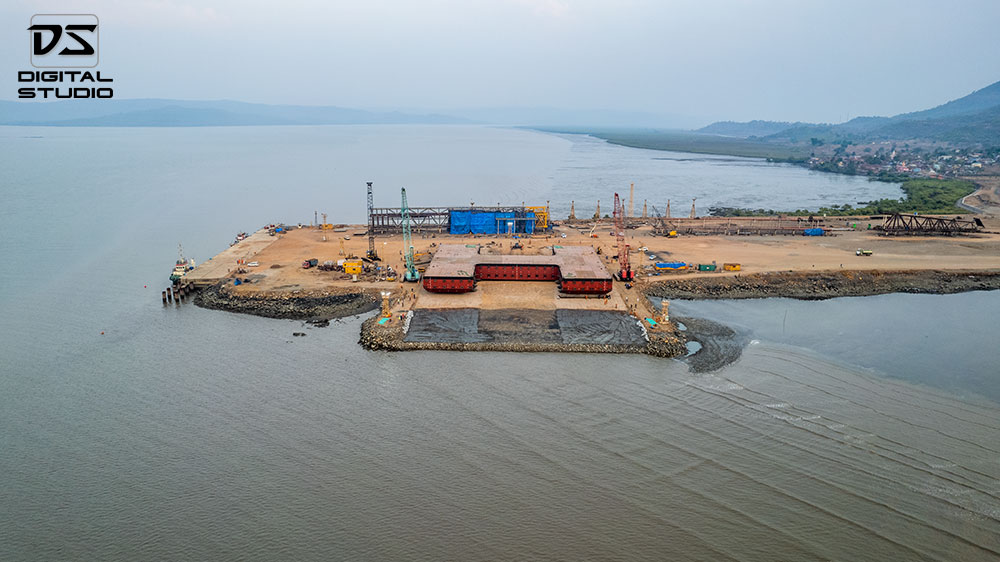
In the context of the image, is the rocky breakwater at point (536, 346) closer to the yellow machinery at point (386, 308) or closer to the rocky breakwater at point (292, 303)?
the yellow machinery at point (386, 308)

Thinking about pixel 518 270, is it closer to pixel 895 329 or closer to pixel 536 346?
pixel 536 346

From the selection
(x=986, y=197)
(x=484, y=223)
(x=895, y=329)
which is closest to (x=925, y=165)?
(x=986, y=197)

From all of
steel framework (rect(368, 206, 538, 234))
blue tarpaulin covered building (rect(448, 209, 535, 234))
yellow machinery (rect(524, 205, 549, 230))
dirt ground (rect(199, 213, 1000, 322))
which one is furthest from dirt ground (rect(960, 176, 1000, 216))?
steel framework (rect(368, 206, 538, 234))

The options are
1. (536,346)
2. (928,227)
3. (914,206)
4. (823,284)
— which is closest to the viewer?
(536,346)

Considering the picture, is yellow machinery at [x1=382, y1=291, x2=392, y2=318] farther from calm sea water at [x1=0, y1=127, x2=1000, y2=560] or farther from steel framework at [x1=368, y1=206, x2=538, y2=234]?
steel framework at [x1=368, y1=206, x2=538, y2=234]

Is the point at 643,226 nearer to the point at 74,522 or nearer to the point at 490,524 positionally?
the point at 490,524

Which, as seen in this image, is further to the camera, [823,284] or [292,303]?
[823,284]

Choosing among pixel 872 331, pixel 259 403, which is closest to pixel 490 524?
pixel 259 403
